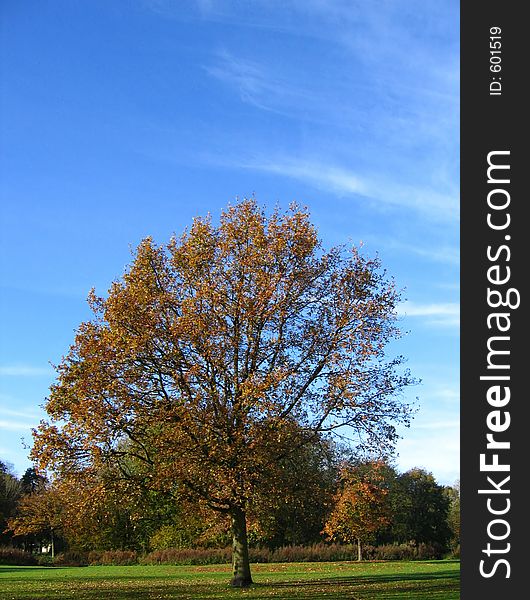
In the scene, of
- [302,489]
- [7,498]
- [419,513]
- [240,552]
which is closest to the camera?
[302,489]

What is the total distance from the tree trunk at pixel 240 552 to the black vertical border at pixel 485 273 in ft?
70.1

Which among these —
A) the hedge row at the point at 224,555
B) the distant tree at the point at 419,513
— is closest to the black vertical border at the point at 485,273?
the hedge row at the point at 224,555

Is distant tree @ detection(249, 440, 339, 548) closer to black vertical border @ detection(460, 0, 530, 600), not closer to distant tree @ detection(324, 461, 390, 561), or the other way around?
distant tree @ detection(324, 461, 390, 561)

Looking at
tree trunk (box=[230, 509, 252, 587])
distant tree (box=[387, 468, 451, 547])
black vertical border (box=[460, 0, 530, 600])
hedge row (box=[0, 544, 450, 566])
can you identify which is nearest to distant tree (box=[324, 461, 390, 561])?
tree trunk (box=[230, 509, 252, 587])

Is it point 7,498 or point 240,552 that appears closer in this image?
point 240,552


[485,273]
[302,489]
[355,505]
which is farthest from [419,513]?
[485,273]

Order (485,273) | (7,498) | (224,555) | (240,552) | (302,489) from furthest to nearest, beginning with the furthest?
(7,498) < (224,555) < (240,552) < (302,489) < (485,273)

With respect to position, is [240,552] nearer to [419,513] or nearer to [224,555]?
[224,555]

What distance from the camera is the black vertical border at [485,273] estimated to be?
30.0 feet

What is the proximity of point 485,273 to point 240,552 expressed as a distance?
75.8 feet

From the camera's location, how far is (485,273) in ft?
31.2

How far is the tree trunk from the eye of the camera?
95.5 ft

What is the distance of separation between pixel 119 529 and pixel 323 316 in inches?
1660

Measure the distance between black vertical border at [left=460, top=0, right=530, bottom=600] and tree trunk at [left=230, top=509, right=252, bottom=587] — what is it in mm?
21370
